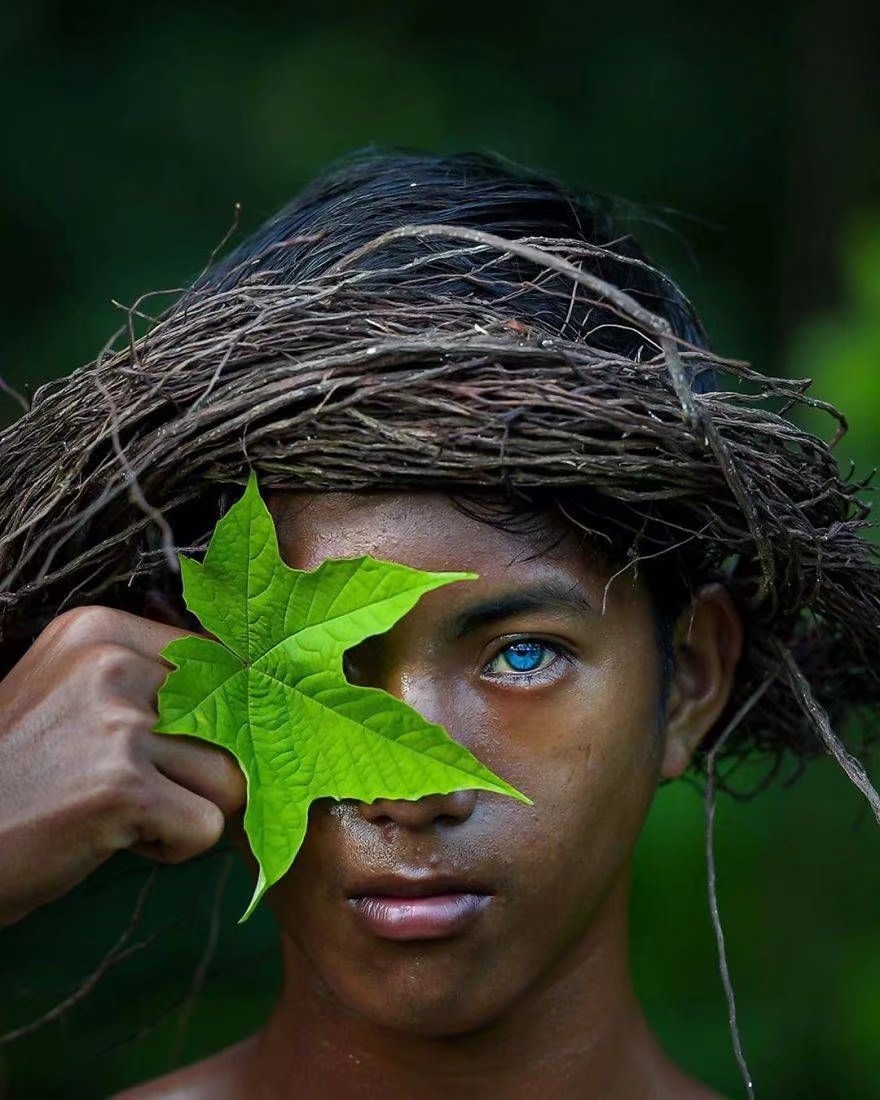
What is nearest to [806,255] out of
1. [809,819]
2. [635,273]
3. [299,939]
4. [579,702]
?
[809,819]

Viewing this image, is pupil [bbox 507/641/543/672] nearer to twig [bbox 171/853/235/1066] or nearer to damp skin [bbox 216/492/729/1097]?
damp skin [bbox 216/492/729/1097]

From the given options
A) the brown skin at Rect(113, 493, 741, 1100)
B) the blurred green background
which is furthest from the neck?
the blurred green background

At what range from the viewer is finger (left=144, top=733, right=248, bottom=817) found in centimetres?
147

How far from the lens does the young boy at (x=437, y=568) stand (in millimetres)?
1482

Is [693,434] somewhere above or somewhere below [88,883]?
above

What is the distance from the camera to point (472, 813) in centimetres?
150

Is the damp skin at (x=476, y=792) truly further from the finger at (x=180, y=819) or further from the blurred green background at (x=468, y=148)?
the blurred green background at (x=468, y=148)

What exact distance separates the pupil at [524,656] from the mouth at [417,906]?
0.21m

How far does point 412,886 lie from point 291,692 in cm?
21

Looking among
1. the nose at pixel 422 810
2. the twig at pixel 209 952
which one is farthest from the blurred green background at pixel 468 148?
the nose at pixel 422 810

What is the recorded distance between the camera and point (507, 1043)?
1708 mm

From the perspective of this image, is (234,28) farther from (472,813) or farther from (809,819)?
(472,813)

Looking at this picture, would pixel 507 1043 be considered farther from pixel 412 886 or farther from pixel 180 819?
pixel 180 819

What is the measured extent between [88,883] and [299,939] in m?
1.24
